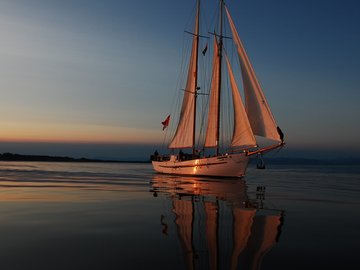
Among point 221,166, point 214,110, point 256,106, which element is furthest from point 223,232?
point 214,110

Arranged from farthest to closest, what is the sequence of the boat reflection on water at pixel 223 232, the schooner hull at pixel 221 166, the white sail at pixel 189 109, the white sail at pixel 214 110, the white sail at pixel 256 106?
1. the white sail at pixel 189 109
2. the white sail at pixel 214 110
3. the schooner hull at pixel 221 166
4. the white sail at pixel 256 106
5. the boat reflection on water at pixel 223 232

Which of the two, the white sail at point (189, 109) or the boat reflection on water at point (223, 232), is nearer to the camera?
the boat reflection on water at point (223, 232)

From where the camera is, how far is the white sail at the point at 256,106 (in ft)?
131

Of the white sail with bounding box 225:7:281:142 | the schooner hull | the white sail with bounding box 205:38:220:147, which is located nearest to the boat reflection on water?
the white sail with bounding box 225:7:281:142

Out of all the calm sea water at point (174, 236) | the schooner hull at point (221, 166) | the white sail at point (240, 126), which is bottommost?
the calm sea water at point (174, 236)

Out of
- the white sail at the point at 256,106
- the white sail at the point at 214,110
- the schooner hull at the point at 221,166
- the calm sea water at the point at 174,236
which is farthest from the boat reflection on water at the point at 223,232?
the white sail at the point at 214,110

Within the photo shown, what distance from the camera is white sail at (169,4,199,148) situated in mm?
53656

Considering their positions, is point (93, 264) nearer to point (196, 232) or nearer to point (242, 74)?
point (196, 232)

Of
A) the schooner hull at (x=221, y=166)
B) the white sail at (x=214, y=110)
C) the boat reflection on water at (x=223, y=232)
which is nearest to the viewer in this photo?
the boat reflection on water at (x=223, y=232)

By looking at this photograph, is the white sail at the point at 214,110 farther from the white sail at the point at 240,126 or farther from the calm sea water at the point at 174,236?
the calm sea water at the point at 174,236

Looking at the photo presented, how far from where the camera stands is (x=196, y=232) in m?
12.2

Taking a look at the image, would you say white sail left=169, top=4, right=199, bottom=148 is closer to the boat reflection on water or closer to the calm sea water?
the boat reflection on water

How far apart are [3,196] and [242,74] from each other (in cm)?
2698

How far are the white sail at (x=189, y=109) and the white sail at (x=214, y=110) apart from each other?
529cm
